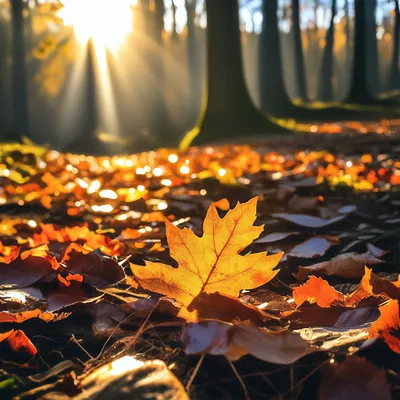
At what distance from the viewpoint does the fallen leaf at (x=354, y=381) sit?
3.01 feet

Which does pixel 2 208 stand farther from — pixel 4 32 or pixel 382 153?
pixel 4 32

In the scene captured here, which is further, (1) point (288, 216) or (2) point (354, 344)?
(1) point (288, 216)

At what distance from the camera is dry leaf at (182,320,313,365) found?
102cm

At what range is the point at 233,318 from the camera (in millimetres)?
1235

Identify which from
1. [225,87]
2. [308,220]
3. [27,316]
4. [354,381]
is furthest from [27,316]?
[225,87]

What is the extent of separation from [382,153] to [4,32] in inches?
1171

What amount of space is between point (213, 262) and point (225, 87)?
9.74m

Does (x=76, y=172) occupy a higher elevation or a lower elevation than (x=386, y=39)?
lower

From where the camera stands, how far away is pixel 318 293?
4.55 feet

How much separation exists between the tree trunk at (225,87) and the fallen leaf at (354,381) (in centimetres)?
929

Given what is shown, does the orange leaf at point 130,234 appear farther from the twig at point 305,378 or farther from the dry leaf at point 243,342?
the twig at point 305,378

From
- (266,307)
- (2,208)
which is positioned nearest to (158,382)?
(266,307)

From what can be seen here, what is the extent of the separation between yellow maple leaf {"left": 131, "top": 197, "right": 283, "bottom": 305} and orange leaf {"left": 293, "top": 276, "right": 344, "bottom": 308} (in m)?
0.17

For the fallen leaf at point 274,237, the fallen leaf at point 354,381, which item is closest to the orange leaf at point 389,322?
the fallen leaf at point 354,381
